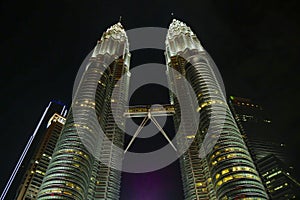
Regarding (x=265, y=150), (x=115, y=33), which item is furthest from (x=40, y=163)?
(x=265, y=150)

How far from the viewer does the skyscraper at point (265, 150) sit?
130500 millimetres

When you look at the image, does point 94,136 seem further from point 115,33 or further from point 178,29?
point 178,29

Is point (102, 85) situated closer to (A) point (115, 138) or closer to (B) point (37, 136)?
(A) point (115, 138)

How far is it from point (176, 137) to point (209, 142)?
29.9m

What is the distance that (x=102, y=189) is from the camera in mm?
106750

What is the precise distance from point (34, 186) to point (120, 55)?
76.6m

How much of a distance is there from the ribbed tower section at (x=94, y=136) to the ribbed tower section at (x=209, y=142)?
84.6ft

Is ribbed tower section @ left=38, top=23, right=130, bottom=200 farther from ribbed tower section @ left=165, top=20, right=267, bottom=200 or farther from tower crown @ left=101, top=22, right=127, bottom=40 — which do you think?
ribbed tower section @ left=165, top=20, right=267, bottom=200

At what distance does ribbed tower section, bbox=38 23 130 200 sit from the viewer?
93000 mm

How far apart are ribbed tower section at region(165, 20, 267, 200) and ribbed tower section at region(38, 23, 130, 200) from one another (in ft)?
84.6

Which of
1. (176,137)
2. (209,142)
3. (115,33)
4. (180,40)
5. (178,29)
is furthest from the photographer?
(115,33)

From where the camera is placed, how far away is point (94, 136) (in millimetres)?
112562

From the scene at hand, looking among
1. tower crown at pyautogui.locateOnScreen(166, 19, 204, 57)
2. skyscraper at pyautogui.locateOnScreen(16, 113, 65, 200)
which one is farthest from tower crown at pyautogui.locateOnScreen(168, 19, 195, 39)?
skyscraper at pyautogui.locateOnScreen(16, 113, 65, 200)

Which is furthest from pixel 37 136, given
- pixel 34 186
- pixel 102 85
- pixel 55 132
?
pixel 102 85
